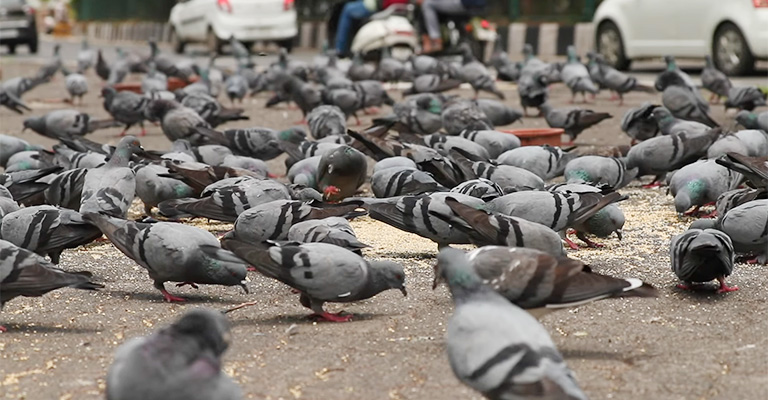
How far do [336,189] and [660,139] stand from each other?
2.10m

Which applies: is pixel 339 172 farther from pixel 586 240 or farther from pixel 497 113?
pixel 497 113

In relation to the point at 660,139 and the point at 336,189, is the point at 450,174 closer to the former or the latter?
the point at 336,189

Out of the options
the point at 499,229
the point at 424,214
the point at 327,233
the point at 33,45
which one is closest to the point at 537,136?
the point at 424,214

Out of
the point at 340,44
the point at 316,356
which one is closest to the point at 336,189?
the point at 316,356

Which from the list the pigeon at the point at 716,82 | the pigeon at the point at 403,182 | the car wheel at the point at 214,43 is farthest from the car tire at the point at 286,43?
the pigeon at the point at 403,182

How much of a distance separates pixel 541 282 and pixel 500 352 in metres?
0.82

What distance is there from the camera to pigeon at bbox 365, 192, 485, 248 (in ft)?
17.4

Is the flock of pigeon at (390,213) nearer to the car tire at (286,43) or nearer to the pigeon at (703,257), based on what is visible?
the pigeon at (703,257)

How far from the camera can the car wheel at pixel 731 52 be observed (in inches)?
568

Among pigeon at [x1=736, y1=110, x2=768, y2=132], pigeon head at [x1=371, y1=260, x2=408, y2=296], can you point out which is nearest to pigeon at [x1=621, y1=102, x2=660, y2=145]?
pigeon at [x1=736, y1=110, x2=768, y2=132]

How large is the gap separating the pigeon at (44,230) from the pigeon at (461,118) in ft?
14.5

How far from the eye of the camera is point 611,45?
17453 millimetres

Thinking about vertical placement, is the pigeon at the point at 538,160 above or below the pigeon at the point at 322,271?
below

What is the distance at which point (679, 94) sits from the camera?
10047mm
